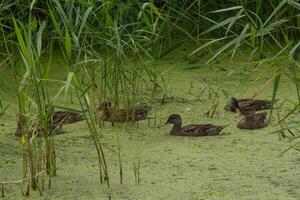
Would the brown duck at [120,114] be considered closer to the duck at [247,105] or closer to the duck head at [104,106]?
the duck head at [104,106]

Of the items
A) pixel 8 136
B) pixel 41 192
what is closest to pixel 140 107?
pixel 8 136

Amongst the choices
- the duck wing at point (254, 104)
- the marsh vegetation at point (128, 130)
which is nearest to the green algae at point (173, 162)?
the marsh vegetation at point (128, 130)

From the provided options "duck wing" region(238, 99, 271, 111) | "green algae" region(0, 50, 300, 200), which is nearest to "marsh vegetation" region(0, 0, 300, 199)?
"green algae" region(0, 50, 300, 200)

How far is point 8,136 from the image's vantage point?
15.1 ft

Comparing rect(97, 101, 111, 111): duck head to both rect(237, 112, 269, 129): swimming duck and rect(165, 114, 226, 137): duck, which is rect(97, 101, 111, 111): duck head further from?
rect(237, 112, 269, 129): swimming duck

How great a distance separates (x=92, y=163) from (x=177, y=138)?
67cm

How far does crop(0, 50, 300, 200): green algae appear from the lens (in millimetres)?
3721

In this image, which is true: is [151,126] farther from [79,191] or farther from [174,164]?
[79,191]

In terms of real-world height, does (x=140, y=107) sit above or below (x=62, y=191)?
above

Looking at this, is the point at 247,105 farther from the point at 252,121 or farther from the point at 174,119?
the point at 174,119

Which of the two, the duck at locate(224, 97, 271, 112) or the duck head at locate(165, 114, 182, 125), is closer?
the duck head at locate(165, 114, 182, 125)

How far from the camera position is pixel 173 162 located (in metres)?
4.18

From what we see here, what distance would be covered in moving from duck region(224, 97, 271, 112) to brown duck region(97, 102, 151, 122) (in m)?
0.56

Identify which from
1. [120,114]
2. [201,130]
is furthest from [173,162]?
[120,114]
